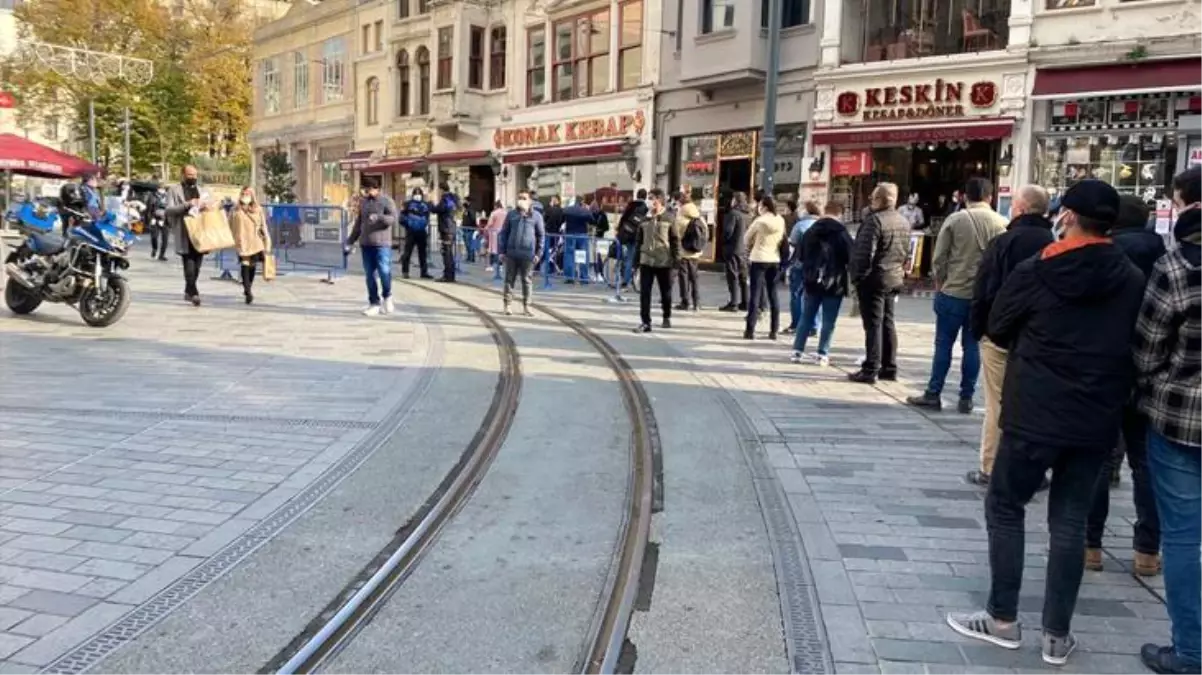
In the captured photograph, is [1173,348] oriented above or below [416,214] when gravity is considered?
below

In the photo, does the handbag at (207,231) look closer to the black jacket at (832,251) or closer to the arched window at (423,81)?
the black jacket at (832,251)

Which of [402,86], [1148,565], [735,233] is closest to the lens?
[1148,565]

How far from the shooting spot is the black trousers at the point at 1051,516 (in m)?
3.35

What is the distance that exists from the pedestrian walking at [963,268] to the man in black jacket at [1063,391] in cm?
396

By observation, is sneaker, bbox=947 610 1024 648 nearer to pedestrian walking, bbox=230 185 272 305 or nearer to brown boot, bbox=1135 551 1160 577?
brown boot, bbox=1135 551 1160 577

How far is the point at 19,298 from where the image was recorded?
1152 centimetres

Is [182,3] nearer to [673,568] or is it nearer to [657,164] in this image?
[657,164]

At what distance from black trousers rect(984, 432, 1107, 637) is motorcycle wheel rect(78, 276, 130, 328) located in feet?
34.2

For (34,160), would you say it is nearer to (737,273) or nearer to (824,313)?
(737,273)

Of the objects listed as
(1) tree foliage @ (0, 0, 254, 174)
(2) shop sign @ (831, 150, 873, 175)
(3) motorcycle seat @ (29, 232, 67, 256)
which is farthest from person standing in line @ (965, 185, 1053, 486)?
(1) tree foliage @ (0, 0, 254, 174)

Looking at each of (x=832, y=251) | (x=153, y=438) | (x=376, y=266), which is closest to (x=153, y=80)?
(x=376, y=266)

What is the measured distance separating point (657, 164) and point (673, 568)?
20997mm

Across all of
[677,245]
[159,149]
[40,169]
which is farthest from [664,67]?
[159,149]

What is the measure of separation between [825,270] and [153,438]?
21.1ft
